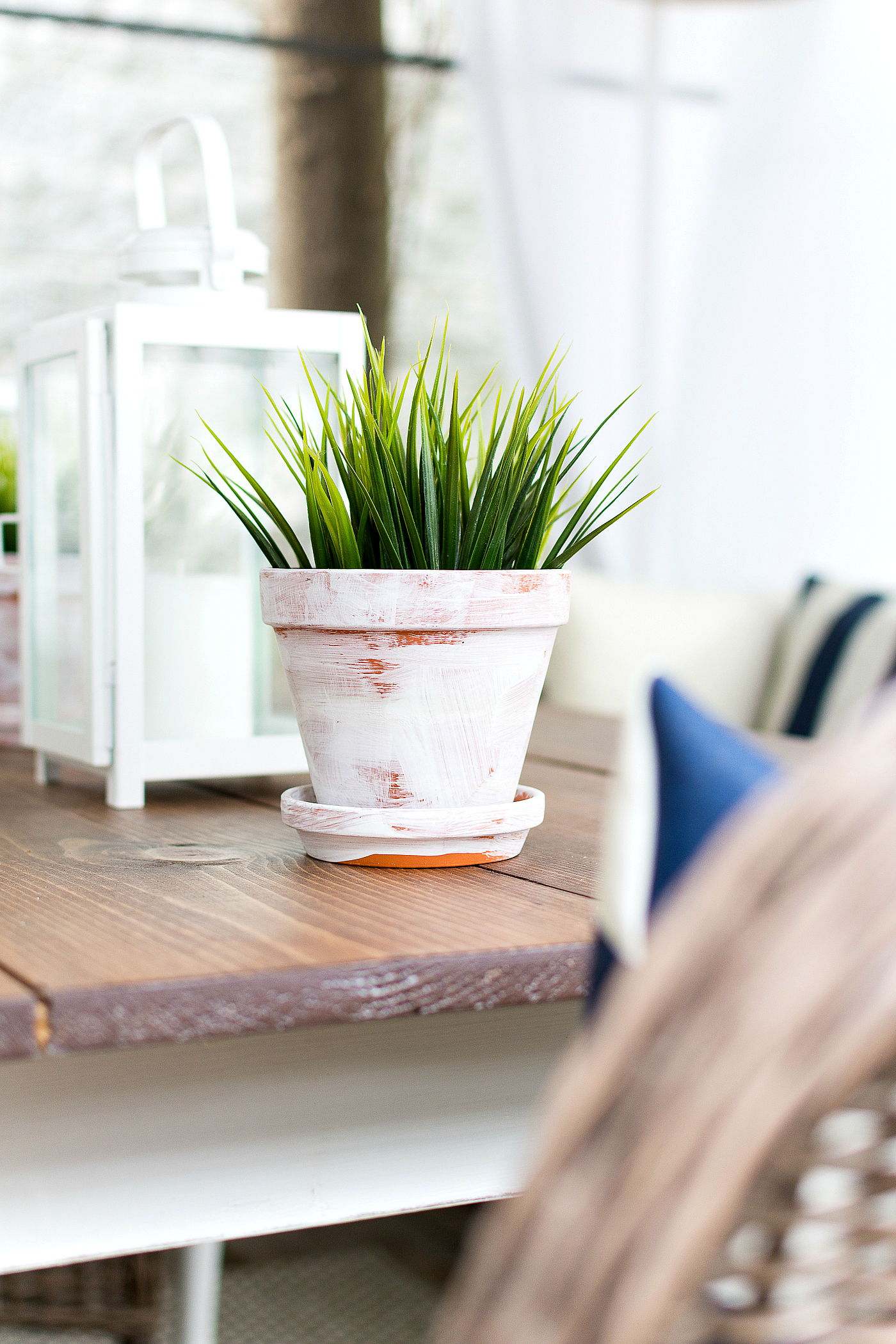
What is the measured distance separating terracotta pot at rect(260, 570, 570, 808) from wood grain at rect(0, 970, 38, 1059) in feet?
0.74

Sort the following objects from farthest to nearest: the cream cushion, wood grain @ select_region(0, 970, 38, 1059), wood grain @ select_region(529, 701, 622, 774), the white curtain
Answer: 1. the white curtain
2. the cream cushion
3. wood grain @ select_region(529, 701, 622, 774)
4. wood grain @ select_region(0, 970, 38, 1059)

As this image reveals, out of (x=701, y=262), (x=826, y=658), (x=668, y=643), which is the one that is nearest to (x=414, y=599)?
(x=826, y=658)

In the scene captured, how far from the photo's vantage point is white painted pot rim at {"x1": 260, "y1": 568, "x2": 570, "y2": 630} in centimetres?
61

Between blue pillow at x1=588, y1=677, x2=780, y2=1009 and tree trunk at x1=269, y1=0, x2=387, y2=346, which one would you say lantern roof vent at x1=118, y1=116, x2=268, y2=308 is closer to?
blue pillow at x1=588, y1=677, x2=780, y2=1009

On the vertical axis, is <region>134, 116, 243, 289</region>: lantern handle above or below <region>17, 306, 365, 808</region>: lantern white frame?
above

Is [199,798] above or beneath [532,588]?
beneath

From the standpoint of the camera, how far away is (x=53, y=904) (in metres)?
0.57

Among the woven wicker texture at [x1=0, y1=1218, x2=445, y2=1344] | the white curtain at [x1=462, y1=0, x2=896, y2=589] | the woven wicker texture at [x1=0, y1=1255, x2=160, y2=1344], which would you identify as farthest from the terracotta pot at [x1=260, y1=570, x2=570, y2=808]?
the white curtain at [x1=462, y1=0, x2=896, y2=589]

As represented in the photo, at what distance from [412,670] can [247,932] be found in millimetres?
150

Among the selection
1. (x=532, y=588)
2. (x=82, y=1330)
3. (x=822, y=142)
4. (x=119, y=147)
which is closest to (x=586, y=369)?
(x=822, y=142)

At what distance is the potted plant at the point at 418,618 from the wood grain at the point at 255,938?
31 mm

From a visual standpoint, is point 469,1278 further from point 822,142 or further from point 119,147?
point 119,147

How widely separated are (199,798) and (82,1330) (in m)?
0.83

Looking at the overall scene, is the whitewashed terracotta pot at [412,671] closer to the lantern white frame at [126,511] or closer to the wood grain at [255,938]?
the wood grain at [255,938]
